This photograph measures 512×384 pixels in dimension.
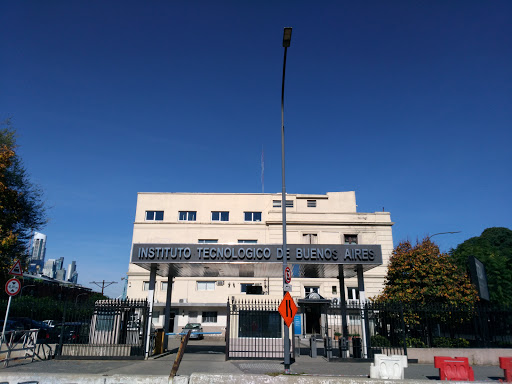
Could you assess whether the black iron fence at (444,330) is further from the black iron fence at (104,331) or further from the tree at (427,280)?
the black iron fence at (104,331)

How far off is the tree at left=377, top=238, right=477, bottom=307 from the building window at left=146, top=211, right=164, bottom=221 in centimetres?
2467

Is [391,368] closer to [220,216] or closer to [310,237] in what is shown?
[310,237]

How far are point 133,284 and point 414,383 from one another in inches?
1325

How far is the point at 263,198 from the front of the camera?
38.8 m

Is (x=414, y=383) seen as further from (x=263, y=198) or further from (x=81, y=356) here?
(x=263, y=198)

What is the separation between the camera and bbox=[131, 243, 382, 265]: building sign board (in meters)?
16.3

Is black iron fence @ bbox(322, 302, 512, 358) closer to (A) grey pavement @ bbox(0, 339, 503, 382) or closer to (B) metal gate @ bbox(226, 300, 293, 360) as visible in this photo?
(A) grey pavement @ bbox(0, 339, 503, 382)

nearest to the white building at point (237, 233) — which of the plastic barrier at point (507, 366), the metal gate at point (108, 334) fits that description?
the metal gate at point (108, 334)

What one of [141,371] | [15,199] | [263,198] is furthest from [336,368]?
[263,198]

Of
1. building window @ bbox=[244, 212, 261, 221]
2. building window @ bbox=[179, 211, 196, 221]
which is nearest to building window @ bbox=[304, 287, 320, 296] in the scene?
building window @ bbox=[244, 212, 261, 221]

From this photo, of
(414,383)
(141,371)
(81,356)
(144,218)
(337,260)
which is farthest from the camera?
(144,218)

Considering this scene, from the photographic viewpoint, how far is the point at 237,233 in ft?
122

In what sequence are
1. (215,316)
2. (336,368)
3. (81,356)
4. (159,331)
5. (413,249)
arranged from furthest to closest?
1. (215,316)
2. (413,249)
3. (159,331)
4. (81,356)
5. (336,368)

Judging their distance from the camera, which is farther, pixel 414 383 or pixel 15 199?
pixel 15 199
